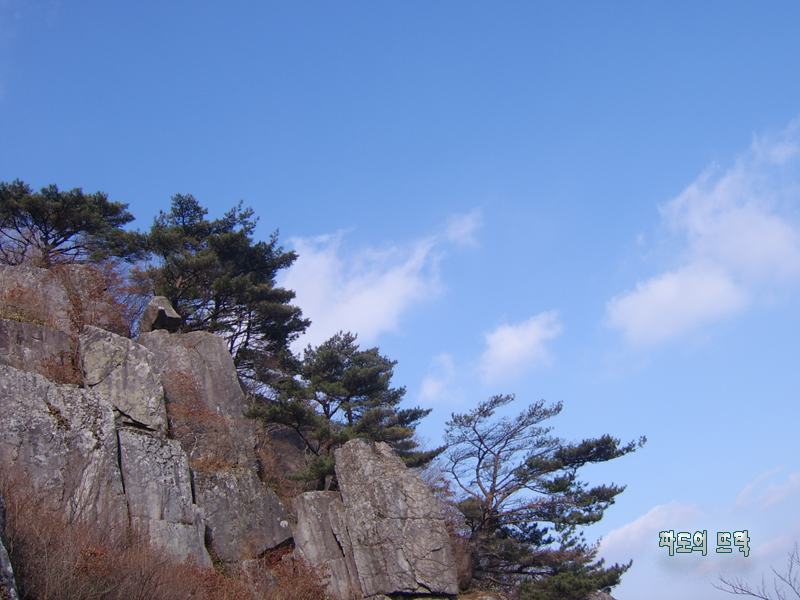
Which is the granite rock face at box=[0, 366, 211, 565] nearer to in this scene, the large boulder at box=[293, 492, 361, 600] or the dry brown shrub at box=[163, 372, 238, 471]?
the dry brown shrub at box=[163, 372, 238, 471]

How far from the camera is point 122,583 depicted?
414 inches

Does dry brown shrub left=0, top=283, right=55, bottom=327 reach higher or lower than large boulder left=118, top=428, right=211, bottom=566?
higher

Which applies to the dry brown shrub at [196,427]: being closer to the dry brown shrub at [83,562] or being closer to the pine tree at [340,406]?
the pine tree at [340,406]

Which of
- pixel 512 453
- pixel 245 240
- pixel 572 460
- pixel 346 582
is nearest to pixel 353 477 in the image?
pixel 346 582

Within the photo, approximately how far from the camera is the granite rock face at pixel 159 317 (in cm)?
2232

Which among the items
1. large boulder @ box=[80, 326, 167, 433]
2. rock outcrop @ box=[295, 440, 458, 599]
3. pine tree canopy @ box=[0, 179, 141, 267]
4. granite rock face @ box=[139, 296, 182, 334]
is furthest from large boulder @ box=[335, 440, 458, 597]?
pine tree canopy @ box=[0, 179, 141, 267]

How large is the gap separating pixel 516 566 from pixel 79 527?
12.9 metres

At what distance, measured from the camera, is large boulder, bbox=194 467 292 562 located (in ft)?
54.4

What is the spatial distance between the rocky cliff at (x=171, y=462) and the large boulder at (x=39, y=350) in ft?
0.13

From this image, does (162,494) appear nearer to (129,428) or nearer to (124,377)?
(129,428)

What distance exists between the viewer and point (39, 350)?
17.6 metres

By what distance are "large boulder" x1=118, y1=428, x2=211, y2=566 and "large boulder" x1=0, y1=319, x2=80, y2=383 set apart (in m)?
3.57

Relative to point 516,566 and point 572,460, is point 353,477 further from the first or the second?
point 572,460

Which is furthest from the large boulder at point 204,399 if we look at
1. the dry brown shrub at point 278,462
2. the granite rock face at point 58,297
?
the granite rock face at point 58,297
